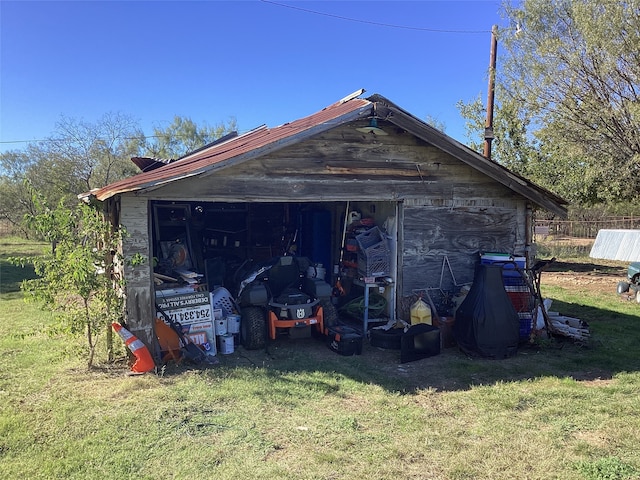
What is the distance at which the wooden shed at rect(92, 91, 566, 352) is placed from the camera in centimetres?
603

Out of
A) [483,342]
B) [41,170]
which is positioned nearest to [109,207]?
[483,342]

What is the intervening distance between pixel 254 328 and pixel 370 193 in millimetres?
2560

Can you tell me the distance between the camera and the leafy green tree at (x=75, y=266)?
553cm

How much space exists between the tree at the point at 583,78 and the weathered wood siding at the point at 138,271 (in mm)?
10155

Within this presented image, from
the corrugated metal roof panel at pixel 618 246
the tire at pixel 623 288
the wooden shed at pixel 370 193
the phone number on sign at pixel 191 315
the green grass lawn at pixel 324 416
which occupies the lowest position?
the green grass lawn at pixel 324 416

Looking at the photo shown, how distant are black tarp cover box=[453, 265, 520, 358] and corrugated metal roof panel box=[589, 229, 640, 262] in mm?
12682

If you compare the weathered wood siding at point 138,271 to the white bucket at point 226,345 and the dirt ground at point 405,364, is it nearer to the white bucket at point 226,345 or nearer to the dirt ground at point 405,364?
the white bucket at point 226,345

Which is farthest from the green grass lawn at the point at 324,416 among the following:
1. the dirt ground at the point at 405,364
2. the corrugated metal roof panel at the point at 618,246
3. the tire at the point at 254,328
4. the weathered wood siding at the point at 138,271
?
the corrugated metal roof panel at the point at 618,246

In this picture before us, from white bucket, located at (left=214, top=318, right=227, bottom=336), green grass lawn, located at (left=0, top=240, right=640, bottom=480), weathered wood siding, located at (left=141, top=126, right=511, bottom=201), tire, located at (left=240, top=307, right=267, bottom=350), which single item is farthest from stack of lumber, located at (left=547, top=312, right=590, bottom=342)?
white bucket, located at (left=214, top=318, right=227, bottom=336)

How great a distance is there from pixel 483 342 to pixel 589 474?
2.96 m

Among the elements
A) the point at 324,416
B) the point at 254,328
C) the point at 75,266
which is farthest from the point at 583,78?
the point at 75,266

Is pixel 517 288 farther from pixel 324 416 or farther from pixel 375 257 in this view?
pixel 324 416

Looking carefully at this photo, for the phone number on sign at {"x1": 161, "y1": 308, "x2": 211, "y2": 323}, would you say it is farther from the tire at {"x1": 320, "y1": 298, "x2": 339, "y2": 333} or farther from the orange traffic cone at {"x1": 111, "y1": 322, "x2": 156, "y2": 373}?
the tire at {"x1": 320, "y1": 298, "x2": 339, "y2": 333}

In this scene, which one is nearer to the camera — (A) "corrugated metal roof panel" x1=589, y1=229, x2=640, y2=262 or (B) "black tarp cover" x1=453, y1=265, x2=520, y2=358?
(B) "black tarp cover" x1=453, y1=265, x2=520, y2=358
